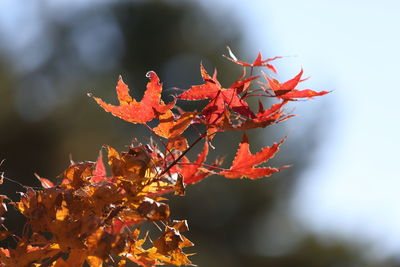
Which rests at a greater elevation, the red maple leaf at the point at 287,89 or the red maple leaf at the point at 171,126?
the red maple leaf at the point at 287,89

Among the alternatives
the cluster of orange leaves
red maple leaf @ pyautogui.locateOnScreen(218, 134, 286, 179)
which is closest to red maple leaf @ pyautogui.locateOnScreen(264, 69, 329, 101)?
the cluster of orange leaves

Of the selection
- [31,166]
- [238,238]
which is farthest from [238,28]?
[31,166]

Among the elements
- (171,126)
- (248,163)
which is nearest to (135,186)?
(171,126)

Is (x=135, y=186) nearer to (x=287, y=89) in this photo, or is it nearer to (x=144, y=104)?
(x=144, y=104)

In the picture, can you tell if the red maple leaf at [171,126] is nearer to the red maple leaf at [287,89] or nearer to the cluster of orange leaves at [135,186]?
the cluster of orange leaves at [135,186]

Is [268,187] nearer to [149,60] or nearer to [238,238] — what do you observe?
[238,238]

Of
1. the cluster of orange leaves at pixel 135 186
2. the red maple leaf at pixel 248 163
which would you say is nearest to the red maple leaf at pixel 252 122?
the cluster of orange leaves at pixel 135 186

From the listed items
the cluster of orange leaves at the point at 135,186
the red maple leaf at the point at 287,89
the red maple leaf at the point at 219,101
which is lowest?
the cluster of orange leaves at the point at 135,186

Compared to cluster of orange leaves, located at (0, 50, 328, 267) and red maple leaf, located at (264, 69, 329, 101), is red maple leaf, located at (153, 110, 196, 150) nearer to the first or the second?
cluster of orange leaves, located at (0, 50, 328, 267)
